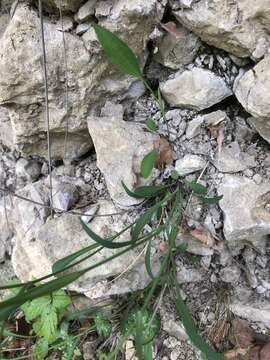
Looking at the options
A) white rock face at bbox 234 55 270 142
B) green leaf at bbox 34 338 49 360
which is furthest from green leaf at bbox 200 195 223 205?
green leaf at bbox 34 338 49 360

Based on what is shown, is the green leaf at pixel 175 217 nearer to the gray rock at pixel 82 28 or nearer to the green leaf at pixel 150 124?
the green leaf at pixel 150 124

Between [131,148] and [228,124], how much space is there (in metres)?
0.28

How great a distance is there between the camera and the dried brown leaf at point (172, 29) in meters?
1.16

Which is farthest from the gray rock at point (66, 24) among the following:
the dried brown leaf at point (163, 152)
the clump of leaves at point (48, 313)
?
the clump of leaves at point (48, 313)

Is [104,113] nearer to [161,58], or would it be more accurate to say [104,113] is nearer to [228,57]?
[161,58]

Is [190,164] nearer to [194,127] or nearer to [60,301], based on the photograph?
[194,127]

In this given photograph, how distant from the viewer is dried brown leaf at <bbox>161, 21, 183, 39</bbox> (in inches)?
45.7

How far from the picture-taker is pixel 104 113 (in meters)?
1.33

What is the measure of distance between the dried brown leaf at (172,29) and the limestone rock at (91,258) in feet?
1.66

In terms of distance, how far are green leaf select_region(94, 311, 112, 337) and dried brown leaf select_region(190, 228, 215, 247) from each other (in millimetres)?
393

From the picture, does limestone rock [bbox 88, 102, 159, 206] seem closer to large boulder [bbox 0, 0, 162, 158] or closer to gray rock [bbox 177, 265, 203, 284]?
large boulder [bbox 0, 0, 162, 158]

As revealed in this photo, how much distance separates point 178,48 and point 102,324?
0.83 m

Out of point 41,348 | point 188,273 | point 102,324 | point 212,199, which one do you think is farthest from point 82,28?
point 41,348

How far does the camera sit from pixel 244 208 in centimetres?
115
